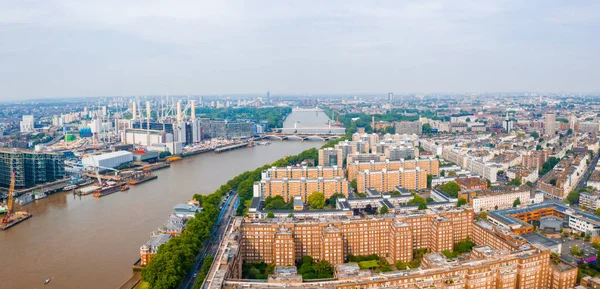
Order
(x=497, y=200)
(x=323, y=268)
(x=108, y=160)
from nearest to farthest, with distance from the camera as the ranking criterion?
1. (x=323, y=268)
2. (x=497, y=200)
3. (x=108, y=160)

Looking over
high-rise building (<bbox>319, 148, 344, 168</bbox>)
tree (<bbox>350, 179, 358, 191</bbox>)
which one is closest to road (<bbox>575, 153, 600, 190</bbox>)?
tree (<bbox>350, 179, 358, 191</bbox>)

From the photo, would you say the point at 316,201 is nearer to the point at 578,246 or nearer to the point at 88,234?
the point at 88,234

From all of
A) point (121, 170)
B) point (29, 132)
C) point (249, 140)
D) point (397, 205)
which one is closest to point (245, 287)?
point (397, 205)

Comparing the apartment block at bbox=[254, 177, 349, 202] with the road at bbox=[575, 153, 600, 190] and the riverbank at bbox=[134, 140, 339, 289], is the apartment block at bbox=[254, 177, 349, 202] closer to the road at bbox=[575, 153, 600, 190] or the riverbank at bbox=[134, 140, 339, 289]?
the riverbank at bbox=[134, 140, 339, 289]

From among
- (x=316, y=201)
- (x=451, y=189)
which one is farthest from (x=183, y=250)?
(x=451, y=189)

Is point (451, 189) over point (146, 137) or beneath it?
beneath

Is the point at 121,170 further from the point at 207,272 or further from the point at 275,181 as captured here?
the point at 207,272

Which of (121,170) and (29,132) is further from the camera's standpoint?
(29,132)
